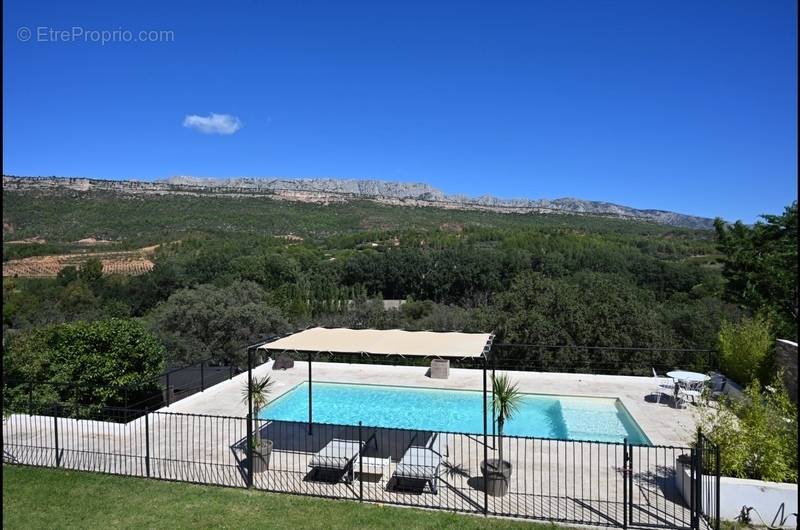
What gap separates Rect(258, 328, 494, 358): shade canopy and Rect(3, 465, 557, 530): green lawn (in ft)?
8.85

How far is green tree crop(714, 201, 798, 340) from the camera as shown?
14414 mm

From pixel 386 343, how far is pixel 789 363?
8.03 metres

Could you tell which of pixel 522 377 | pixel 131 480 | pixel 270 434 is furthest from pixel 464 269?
pixel 131 480

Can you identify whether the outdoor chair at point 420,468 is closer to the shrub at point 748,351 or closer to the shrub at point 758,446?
the shrub at point 758,446

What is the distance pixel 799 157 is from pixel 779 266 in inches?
587

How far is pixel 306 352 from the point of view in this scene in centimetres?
980

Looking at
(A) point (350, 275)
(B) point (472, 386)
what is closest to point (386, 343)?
(B) point (472, 386)

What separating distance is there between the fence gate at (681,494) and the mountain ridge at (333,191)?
105ft

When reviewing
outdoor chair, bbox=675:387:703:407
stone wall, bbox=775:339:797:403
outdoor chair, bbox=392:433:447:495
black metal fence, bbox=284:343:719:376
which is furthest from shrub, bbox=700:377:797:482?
black metal fence, bbox=284:343:719:376

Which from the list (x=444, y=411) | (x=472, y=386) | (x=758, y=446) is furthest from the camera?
(x=472, y=386)

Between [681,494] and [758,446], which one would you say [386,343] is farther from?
[758,446]

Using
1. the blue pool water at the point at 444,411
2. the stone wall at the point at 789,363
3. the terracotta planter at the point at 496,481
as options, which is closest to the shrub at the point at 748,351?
the stone wall at the point at 789,363

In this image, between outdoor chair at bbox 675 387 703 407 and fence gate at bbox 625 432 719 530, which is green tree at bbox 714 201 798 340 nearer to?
outdoor chair at bbox 675 387 703 407

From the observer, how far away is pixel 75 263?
40938mm
